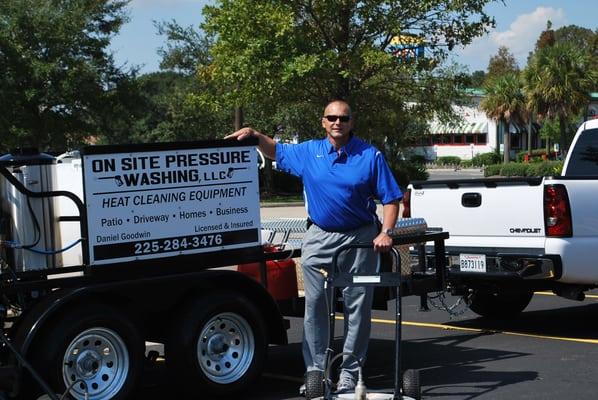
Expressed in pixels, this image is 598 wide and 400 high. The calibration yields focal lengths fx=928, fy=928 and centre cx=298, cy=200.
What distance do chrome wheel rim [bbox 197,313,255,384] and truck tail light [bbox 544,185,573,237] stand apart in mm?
3224

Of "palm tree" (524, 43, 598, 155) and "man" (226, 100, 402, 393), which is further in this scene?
"palm tree" (524, 43, 598, 155)

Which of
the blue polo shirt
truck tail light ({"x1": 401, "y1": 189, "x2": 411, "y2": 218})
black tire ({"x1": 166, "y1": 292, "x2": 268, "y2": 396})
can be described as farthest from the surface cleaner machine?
truck tail light ({"x1": 401, "y1": 189, "x2": 411, "y2": 218})

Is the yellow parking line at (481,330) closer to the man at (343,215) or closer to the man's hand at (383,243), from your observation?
the man at (343,215)

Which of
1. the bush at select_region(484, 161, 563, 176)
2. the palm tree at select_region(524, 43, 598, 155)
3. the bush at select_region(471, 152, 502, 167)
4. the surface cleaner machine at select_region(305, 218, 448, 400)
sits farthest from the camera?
the bush at select_region(471, 152, 502, 167)

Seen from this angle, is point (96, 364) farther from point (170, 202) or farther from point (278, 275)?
point (278, 275)

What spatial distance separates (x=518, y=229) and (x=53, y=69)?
2461cm

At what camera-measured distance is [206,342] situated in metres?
6.46

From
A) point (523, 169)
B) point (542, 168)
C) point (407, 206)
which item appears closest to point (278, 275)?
point (407, 206)

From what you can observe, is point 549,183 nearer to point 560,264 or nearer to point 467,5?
point 560,264

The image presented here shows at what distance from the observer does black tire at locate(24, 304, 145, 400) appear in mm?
5699

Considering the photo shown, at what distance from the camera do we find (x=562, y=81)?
5003 cm

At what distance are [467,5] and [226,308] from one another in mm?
19308

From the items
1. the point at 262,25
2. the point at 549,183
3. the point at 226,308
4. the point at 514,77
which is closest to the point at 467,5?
the point at 262,25

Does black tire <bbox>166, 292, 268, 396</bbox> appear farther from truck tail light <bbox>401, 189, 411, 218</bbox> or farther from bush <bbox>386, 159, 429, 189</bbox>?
bush <bbox>386, 159, 429, 189</bbox>
